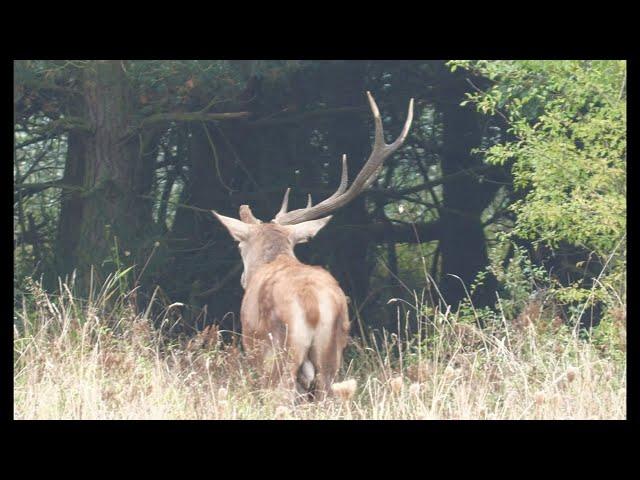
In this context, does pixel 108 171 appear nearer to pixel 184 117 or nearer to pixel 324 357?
pixel 184 117

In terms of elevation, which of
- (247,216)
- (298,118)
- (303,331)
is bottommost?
(303,331)

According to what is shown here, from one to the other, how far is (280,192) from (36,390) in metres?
6.52

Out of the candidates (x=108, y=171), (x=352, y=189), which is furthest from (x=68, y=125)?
(x=352, y=189)

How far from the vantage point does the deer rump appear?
691 cm

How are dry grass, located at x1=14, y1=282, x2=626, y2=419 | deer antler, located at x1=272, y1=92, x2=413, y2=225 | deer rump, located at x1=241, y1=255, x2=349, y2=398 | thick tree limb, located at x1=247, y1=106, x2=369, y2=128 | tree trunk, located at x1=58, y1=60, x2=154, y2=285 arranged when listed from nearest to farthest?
dry grass, located at x1=14, y1=282, x2=626, y2=419, deer rump, located at x1=241, y1=255, x2=349, y2=398, deer antler, located at x1=272, y1=92, x2=413, y2=225, tree trunk, located at x1=58, y1=60, x2=154, y2=285, thick tree limb, located at x1=247, y1=106, x2=369, y2=128

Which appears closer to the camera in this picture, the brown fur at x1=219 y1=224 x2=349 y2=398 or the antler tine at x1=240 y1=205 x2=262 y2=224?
the brown fur at x1=219 y1=224 x2=349 y2=398

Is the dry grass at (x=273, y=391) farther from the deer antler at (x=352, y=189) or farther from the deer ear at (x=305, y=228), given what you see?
the deer antler at (x=352, y=189)

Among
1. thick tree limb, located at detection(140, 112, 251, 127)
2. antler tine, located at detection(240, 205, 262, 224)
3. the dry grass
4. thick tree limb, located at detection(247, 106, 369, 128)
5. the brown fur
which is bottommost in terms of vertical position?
the dry grass

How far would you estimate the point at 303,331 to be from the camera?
22.7 ft

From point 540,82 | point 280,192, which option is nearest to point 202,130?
point 280,192

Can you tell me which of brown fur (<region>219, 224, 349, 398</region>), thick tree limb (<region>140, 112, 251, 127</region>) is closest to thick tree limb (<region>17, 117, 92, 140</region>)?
thick tree limb (<region>140, 112, 251, 127</region>)

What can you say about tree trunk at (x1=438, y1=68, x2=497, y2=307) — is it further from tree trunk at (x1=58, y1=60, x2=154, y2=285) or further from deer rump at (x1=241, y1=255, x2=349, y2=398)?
deer rump at (x1=241, y1=255, x2=349, y2=398)

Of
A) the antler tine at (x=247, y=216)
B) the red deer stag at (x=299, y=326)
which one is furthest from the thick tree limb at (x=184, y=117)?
the red deer stag at (x=299, y=326)

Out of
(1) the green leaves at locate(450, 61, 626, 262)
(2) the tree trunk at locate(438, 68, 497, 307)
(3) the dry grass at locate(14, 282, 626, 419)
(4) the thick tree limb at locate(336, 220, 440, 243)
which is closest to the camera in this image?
(3) the dry grass at locate(14, 282, 626, 419)
